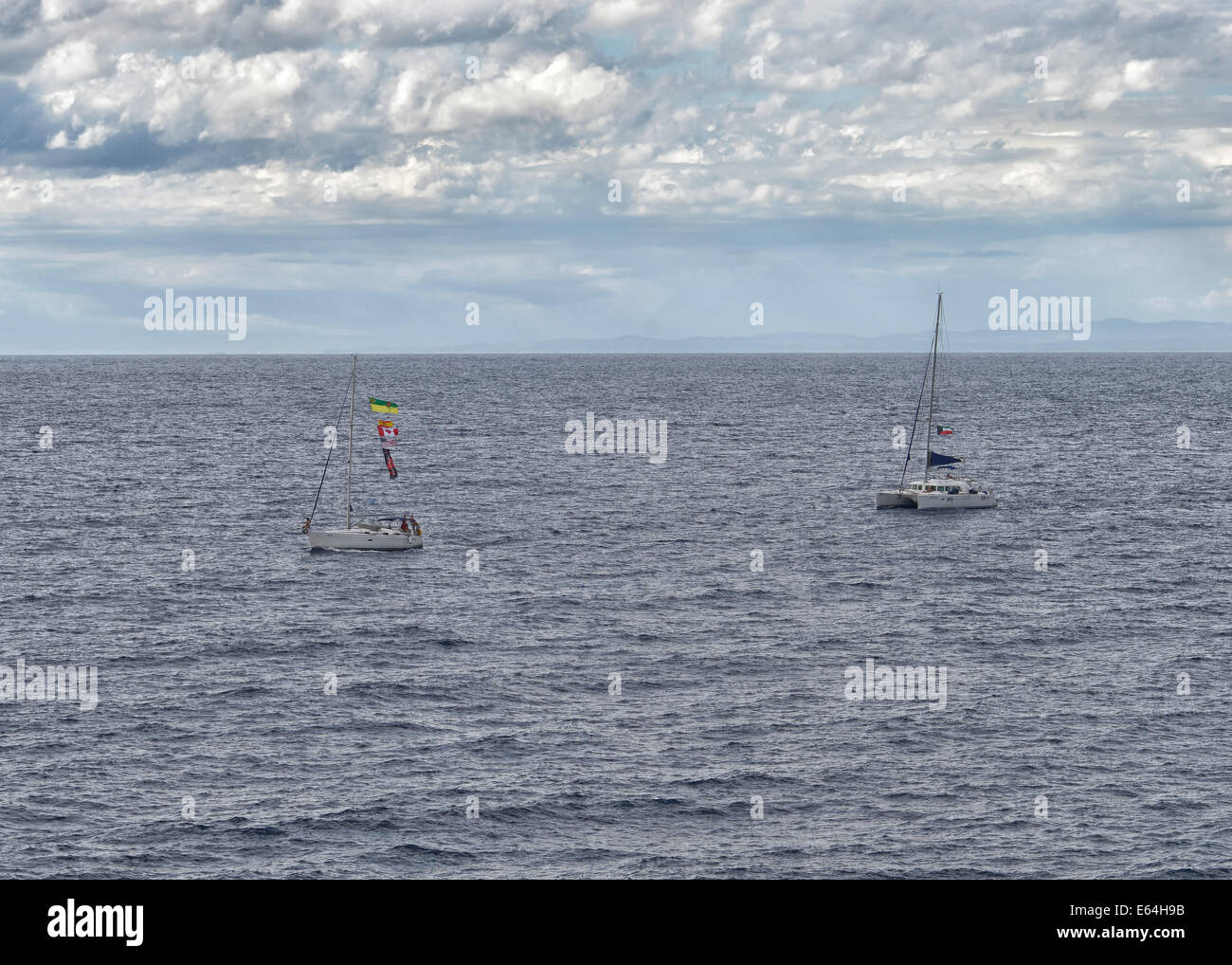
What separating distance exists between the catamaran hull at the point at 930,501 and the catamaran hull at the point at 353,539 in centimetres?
4731

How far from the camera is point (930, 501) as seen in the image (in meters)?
118

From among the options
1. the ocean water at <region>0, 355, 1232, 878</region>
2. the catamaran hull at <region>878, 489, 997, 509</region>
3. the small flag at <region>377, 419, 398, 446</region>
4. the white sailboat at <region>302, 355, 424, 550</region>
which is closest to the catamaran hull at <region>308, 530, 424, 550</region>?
the white sailboat at <region>302, 355, 424, 550</region>

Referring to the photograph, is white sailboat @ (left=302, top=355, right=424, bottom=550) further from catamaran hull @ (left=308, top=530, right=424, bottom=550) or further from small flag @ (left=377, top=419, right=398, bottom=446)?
small flag @ (left=377, top=419, right=398, bottom=446)

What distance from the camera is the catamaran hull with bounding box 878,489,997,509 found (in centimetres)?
11850

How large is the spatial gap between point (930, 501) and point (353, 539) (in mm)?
53637

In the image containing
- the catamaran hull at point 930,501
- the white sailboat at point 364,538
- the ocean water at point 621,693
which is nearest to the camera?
the ocean water at point 621,693

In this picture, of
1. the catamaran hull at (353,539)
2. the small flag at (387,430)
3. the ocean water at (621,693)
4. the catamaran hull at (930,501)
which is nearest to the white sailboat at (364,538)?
the catamaran hull at (353,539)

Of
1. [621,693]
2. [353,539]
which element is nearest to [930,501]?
[353,539]

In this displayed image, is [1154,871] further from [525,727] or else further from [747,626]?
[747,626]

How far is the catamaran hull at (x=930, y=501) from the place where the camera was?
118 meters

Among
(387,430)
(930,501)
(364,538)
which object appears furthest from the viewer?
(930,501)

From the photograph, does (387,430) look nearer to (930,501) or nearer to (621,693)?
(621,693)

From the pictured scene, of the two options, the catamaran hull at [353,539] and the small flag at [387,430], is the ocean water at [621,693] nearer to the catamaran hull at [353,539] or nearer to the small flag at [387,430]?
the catamaran hull at [353,539]
